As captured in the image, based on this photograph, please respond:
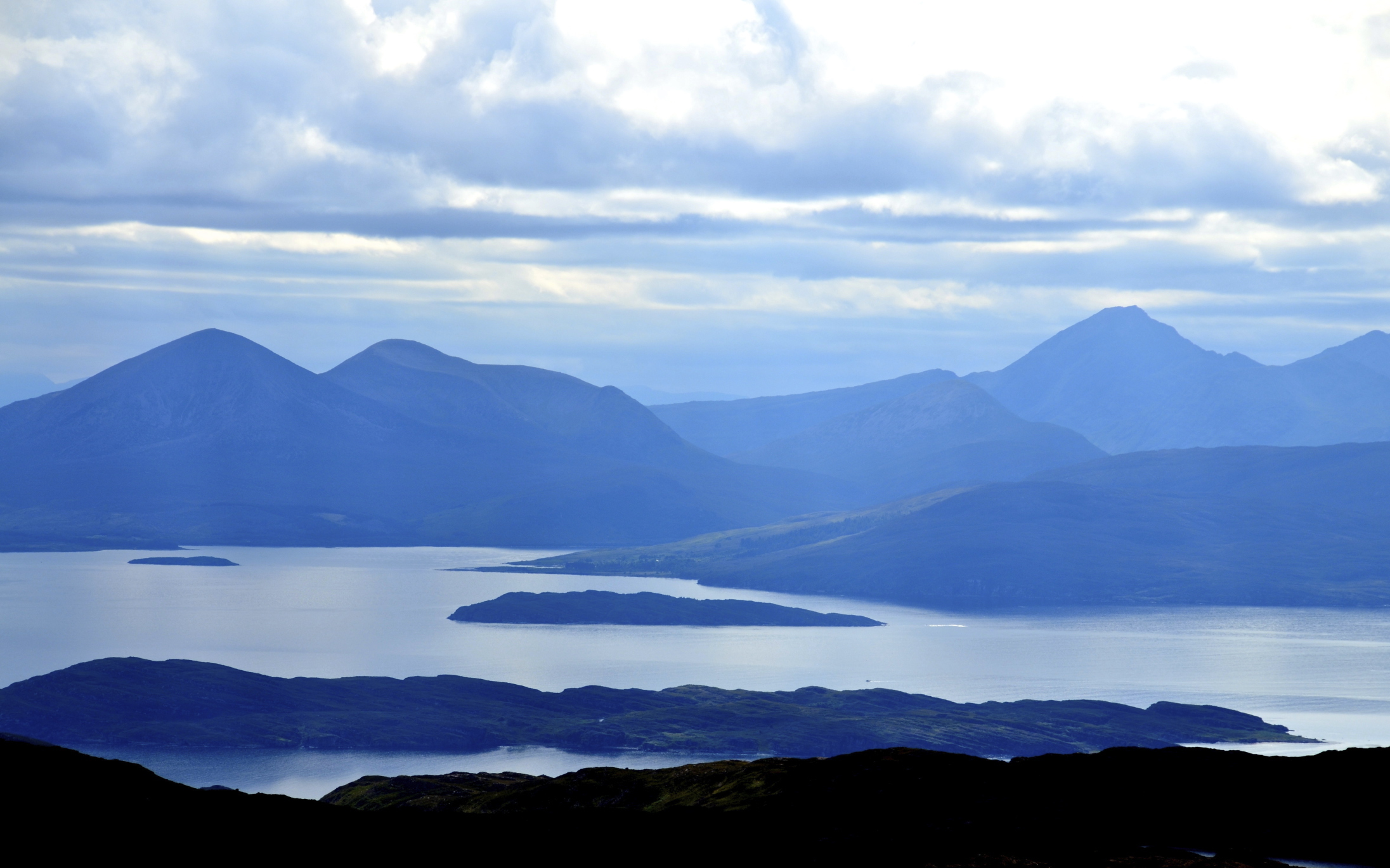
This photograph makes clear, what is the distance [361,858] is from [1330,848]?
4613cm

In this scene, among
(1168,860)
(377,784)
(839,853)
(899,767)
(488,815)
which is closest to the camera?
(1168,860)

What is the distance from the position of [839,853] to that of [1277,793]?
89.2ft

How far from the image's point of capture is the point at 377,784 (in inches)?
4759

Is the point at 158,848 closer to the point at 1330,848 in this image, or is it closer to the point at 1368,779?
the point at 1330,848

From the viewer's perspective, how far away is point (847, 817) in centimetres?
7375

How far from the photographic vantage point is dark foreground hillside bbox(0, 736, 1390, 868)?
6438 centimetres

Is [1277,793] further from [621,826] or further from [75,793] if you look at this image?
[75,793]

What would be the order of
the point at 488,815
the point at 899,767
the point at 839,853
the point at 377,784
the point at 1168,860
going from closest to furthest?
the point at 1168,860 → the point at 839,853 → the point at 488,815 → the point at 899,767 → the point at 377,784

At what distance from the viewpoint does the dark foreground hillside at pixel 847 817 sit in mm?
64375

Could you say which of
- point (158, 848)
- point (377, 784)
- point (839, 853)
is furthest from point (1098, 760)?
point (377, 784)

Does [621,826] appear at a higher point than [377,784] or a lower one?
higher

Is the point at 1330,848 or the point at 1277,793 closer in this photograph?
the point at 1330,848

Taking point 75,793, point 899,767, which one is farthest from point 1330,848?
point 75,793

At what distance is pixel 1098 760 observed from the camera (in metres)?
82.5
